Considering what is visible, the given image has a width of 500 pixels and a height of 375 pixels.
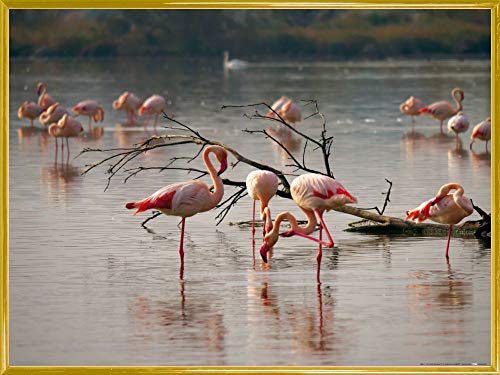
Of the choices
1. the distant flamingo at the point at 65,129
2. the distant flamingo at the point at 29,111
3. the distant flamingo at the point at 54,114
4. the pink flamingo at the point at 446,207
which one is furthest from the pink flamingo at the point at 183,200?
the distant flamingo at the point at 29,111

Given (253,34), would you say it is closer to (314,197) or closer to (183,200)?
(183,200)

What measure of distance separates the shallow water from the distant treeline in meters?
44.6

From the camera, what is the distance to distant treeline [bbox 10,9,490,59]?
60656 millimetres

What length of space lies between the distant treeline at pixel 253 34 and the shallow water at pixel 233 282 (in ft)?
146

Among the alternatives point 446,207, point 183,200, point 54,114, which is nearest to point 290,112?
point 54,114

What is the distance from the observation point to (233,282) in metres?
8.66

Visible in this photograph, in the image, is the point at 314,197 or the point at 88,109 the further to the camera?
the point at 88,109

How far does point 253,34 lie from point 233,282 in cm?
5577

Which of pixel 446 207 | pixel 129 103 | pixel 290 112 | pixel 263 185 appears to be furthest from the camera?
pixel 129 103

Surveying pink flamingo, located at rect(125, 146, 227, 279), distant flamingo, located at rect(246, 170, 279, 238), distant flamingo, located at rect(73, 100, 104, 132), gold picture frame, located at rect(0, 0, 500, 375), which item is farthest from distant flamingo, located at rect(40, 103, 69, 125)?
gold picture frame, located at rect(0, 0, 500, 375)

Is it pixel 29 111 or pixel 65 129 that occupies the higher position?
pixel 29 111

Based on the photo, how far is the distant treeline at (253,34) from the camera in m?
60.7

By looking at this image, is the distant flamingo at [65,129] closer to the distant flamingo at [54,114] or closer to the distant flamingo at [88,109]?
the distant flamingo at [54,114]

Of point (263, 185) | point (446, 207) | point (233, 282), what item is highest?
point (263, 185)
